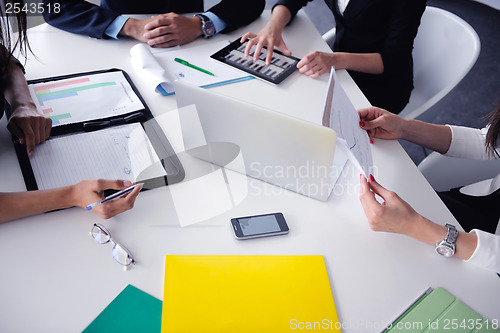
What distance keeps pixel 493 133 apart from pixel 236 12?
38.2 inches

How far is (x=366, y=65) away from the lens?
152cm

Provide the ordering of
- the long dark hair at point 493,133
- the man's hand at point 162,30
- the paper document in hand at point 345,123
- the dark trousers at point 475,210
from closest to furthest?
1. the paper document in hand at point 345,123
2. the long dark hair at point 493,133
3. the dark trousers at point 475,210
4. the man's hand at point 162,30

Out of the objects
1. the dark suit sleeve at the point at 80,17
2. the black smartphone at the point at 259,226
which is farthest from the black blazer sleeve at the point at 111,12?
the black smartphone at the point at 259,226

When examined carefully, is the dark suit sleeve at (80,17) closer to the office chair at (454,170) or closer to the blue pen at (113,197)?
the blue pen at (113,197)

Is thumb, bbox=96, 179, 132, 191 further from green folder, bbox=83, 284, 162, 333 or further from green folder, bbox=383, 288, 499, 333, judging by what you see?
green folder, bbox=383, 288, 499, 333

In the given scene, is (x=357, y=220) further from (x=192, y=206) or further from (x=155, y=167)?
(x=155, y=167)

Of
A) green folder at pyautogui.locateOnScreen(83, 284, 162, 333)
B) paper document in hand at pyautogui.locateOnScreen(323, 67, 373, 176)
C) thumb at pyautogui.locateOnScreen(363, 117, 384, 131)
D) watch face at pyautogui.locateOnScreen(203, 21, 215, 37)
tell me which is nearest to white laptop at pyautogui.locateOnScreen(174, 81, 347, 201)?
paper document in hand at pyautogui.locateOnScreen(323, 67, 373, 176)

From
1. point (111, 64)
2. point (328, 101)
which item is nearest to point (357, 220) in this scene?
point (328, 101)

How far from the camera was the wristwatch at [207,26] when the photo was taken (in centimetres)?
153

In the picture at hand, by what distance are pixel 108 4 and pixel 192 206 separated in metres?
1.15

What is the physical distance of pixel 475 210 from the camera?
1.27 metres

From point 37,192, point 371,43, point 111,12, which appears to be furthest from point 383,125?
point 111,12

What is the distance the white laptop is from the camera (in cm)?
89

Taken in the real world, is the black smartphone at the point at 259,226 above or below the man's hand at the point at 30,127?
below
